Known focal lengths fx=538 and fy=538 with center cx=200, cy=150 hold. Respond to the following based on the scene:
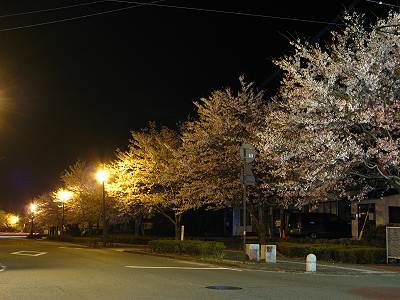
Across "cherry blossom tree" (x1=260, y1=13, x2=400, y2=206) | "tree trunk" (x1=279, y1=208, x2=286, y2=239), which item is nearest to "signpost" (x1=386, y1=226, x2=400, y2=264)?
"cherry blossom tree" (x1=260, y1=13, x2=400, y2=206)

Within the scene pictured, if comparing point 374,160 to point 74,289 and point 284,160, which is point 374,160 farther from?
point 74,289

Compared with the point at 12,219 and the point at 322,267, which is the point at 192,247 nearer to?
the point at 322,267

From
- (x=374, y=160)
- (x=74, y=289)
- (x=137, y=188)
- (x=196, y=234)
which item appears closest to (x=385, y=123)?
(x=374, y=160)

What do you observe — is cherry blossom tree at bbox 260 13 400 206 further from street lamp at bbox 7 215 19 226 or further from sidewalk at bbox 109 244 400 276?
street lamp at bbox 7 215 19 226

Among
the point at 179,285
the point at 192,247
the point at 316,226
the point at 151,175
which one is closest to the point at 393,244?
the point at 192,247

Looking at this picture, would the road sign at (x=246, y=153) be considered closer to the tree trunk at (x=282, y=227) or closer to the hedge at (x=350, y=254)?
the hedge at (x=350, y=254)

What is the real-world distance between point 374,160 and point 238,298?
37.2ft

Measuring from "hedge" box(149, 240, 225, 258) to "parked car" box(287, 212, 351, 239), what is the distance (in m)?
9.96

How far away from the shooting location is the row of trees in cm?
1917

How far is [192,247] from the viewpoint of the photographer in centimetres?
2730

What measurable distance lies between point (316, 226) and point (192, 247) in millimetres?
12582

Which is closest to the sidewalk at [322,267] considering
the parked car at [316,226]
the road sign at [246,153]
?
the road sign at [246,153]

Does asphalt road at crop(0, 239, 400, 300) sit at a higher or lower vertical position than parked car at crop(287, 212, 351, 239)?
lower

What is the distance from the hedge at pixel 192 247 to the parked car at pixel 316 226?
32.7ft
